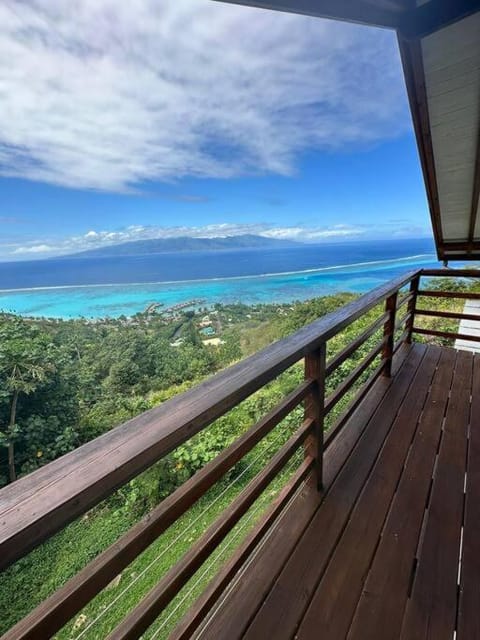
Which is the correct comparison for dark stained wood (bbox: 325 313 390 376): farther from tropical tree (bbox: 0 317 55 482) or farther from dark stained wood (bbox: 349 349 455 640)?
tropical tree (bbox: 0 317 55 482)

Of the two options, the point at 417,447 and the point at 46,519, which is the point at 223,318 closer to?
the point at 417,447

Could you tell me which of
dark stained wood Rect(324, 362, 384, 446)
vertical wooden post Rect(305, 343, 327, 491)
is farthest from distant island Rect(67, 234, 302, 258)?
vertical wooden post Rect(305, 343, 327, 491)

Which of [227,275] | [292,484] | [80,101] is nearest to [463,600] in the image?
[292,484]

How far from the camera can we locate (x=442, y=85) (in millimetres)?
2393

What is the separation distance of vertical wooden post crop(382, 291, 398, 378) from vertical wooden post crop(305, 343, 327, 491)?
136 cm

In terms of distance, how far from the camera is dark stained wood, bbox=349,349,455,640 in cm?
101

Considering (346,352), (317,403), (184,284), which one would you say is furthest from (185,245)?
(317,403)

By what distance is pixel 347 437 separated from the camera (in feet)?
6.39

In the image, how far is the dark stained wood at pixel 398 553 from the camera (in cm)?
101

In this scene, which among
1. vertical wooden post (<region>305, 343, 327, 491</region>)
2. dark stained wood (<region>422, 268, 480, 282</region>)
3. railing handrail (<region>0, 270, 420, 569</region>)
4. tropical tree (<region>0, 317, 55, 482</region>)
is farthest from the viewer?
tropical tree (<region>0, 317, 55, 482</region>)

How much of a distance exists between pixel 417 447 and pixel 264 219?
2420 inches

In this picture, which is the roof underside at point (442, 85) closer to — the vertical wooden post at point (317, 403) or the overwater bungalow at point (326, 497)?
the overwater bungalow at point (326, 497)

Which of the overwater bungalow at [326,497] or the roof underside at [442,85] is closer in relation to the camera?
the overwater bungalow at [326,497]

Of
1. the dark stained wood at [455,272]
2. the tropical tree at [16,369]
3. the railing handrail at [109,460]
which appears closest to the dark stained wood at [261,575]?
the railing handrail at [109,460]
